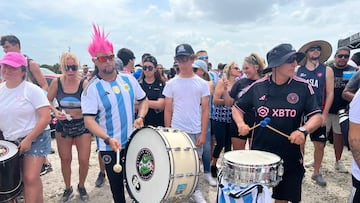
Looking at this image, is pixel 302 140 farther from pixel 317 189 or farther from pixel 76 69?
pixel 76 69

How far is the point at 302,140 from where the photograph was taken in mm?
2709

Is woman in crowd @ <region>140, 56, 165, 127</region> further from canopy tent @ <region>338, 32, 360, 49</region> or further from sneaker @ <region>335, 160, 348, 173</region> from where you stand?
canopy tent @ <region>338, 32, 360, 49</region>

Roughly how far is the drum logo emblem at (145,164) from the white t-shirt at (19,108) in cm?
130

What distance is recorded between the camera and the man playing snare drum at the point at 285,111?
9.59 ft

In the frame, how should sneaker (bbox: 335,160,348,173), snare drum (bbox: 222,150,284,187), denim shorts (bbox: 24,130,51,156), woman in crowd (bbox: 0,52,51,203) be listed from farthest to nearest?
sneaker (bbox: 335,160,348,173) < denim shorts (bbox: 24,130,51,156) < woman in crowd (bbox: 0,52,51,203) < snare drum (bbox: 222,150,284,187)

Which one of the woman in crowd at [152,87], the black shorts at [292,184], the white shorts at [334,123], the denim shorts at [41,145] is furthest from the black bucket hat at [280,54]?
the white shorts at [334,123]

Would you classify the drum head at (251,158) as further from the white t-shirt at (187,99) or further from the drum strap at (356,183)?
the white t-shirt at (187,99)

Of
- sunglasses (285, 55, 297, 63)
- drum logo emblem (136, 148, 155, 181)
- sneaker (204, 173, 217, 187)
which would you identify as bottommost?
sneaker (204, 173, 217, 187)

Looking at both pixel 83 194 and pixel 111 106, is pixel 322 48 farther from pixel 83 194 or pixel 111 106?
pixel 83 194

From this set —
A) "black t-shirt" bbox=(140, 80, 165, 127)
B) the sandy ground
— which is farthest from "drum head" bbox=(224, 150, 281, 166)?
"black t-shirt" bbox=(140, 80, 165, 127)

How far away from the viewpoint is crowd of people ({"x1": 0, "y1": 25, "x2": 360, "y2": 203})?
9.70 feet

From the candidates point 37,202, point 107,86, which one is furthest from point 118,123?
point 37,202

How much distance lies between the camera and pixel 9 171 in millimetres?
3205

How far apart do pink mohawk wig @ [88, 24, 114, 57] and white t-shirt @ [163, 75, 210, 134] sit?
1078 mm
